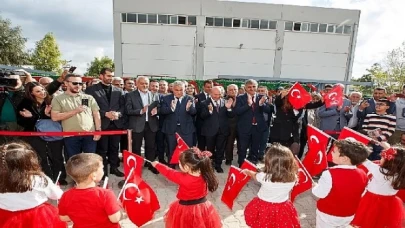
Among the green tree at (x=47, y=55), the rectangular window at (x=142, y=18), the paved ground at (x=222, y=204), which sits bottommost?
the paved ground at (x=222, y=204)

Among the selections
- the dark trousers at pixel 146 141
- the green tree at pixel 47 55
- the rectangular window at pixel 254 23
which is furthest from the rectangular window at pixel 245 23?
the dark trousers at pixel 146 141

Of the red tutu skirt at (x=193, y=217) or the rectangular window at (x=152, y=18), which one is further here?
the rectangular window at (x=152, y=18)

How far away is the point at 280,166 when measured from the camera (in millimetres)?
2594

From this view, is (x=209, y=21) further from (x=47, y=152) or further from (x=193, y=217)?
(x=193, y=217)

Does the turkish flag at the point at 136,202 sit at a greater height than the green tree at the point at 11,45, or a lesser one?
lesser

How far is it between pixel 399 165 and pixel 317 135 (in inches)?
40.6

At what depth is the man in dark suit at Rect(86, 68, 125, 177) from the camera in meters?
4.80

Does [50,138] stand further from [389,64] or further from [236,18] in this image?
[389,64]

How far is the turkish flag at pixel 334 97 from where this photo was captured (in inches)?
211

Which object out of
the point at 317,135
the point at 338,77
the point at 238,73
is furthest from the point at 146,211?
the point at 338,77

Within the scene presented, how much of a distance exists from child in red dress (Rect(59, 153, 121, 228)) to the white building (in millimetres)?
26448

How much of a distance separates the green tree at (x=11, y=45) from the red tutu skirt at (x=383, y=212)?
113 feet

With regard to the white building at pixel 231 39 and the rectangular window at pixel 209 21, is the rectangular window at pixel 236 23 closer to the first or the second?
the white building at pixel 231 39

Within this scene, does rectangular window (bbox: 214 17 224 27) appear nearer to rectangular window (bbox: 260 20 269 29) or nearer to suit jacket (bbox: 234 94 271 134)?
rectangular window (bbox: 260 20 269 29)
